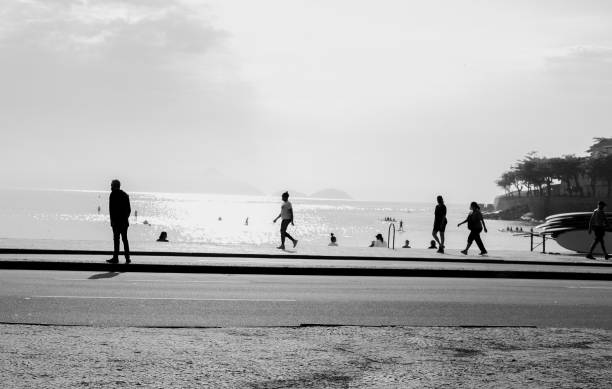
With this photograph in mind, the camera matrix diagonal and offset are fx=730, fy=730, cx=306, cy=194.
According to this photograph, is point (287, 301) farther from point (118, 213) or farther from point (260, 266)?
point (118, 213)

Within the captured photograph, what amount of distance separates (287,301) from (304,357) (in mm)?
4816

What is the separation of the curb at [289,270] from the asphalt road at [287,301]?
1.80 feet

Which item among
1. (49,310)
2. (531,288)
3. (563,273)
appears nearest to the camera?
(49,310)

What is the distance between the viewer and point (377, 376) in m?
6.22

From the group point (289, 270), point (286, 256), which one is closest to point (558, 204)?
point (286, 256)

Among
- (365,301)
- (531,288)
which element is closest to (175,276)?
(365,301)

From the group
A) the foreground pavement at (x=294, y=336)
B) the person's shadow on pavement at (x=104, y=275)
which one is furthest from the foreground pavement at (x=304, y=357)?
the person's shadow on pavement at (x=104, y=275)

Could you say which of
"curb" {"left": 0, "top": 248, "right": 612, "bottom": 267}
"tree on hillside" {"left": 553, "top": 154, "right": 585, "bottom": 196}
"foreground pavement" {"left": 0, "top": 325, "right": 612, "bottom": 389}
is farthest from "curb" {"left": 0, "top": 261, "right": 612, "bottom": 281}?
"tree on hillside" {"left": 553, "top": 154, "right": 585, "bottom": 196}

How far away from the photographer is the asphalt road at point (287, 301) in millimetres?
9852

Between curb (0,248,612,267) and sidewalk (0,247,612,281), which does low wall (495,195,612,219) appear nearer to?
curb (0,248,612,267)

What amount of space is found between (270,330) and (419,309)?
3415 millimetres

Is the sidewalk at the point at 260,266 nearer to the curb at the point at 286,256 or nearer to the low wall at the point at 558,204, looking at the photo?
the curb at the point at 286,256

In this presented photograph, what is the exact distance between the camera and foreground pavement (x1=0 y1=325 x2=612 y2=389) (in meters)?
6.00

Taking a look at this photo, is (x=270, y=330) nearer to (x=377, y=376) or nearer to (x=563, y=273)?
(x=377, y=376)
